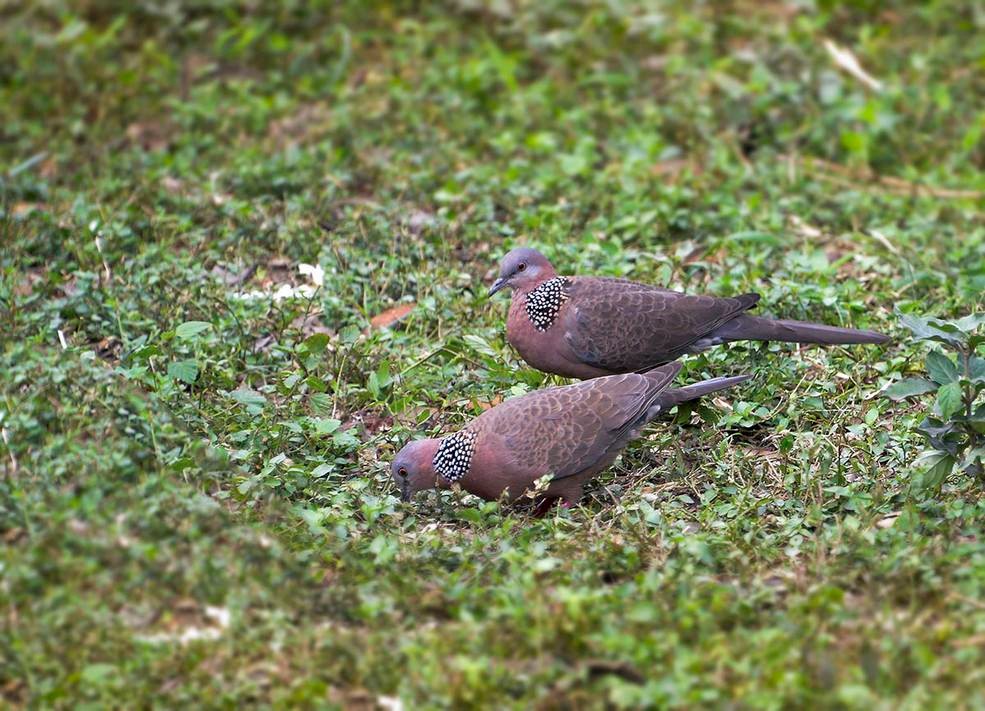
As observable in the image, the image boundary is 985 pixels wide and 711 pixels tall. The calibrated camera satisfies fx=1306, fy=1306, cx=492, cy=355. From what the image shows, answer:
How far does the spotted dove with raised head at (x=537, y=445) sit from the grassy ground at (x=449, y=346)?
15 cm

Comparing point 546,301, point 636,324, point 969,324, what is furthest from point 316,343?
point 969,324

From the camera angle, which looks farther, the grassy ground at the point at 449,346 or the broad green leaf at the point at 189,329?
the broad green leaf at the point at 189,329

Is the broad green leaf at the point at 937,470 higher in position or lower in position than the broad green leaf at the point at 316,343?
lower

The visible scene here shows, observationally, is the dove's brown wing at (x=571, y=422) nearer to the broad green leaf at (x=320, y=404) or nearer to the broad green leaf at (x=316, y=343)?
the broad green leaf at (x=320, y=404)

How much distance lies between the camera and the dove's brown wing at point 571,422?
5.33 metres

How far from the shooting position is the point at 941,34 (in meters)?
10.1

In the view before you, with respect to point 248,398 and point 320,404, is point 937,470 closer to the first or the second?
point 320,404

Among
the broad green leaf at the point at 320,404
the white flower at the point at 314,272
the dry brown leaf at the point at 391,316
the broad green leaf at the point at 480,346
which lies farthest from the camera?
the dry brown leaf at the point at 391,316

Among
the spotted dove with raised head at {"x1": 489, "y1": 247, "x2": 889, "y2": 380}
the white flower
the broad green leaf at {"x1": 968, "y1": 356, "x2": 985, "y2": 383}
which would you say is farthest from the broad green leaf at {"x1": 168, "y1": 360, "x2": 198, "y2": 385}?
the broad green leaf at {"x1": 968, "y1": 356, "x2": 985, "y2": 383}

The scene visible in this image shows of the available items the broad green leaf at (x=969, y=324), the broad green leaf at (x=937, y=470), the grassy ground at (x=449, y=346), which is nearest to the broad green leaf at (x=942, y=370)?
the broad green leaf at (x=969, y=324)

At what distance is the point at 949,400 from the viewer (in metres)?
4.72

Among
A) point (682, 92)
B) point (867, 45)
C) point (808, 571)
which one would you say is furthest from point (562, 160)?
point (808, 571)

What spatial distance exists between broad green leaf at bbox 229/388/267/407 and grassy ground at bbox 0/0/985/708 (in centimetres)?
2

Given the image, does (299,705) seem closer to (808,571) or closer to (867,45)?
(808,571)
